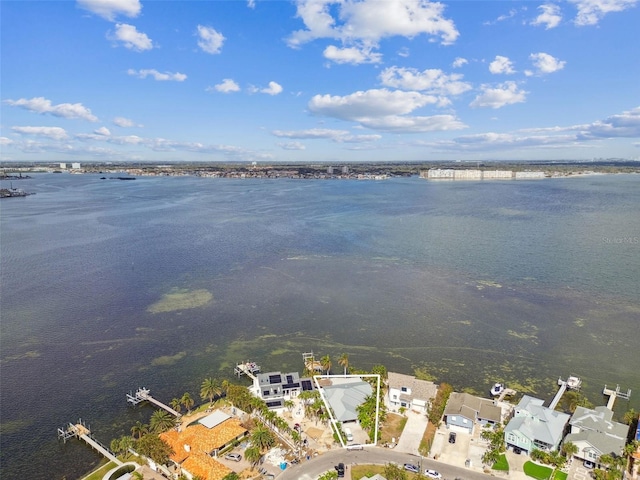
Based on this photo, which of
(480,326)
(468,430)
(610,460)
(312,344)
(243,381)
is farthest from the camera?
(480,326)

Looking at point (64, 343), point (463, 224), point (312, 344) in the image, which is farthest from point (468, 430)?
point (463, 224)

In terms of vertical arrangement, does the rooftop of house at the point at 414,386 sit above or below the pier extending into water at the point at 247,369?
above

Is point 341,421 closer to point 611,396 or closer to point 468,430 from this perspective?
→ point 468,430

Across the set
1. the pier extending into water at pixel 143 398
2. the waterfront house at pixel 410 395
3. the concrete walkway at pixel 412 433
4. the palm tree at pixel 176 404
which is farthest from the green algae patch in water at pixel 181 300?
the concrete walkway at pixel 412 433

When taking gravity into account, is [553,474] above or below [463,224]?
below

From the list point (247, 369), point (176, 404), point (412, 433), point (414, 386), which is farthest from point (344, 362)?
point (176, 404)

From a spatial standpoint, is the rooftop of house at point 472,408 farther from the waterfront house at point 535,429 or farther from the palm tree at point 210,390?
the palm tree at point 210,390

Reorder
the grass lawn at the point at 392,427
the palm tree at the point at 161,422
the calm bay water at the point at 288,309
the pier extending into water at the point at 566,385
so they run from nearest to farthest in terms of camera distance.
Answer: the grass lawn at the point at 392,427
the palm tree at the point at 161,422
the pier extending into water at the point at 566,385
the calm bay water at the point at 288,309
